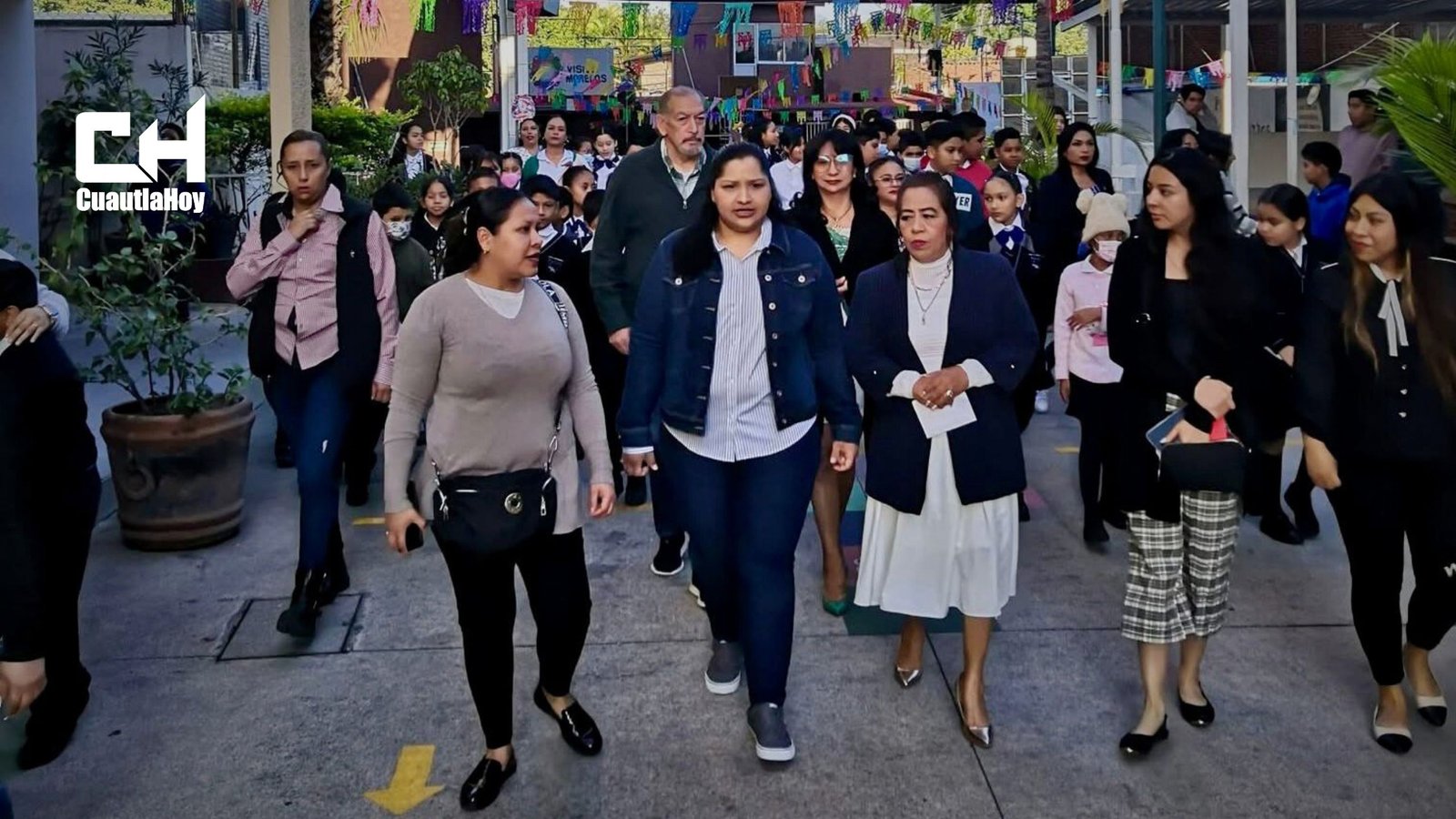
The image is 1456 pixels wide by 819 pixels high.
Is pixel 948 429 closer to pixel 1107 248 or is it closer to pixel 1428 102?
pixel 1428 102

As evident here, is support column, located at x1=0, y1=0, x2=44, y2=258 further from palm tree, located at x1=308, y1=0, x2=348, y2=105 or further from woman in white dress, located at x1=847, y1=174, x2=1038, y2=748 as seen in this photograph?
palm tree, located at x1=308, y1=0, x2=348, y2=105

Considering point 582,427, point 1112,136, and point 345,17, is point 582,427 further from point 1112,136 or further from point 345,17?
point 345,17

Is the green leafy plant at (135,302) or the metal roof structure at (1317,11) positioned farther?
the metal roof structure at (1317,11)

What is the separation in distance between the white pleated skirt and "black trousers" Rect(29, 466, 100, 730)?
2.37 meters

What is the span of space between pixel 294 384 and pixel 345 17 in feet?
63.0

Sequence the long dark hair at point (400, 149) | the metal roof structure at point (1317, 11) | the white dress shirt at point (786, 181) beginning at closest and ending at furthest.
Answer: the white dress shirt at point (786, 181) → the long dark hair at point (400, 149) → the metal roof structure at point (1317, 11)

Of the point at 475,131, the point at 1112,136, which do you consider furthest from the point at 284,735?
the point at 475,131

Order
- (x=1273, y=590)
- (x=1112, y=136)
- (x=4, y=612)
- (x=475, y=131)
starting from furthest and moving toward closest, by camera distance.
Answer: (x=475, y=131)
(x=1112, y=136)
(x=1273, y=590)
(x=4, y=612)

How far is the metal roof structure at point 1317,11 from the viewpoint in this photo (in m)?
17.1

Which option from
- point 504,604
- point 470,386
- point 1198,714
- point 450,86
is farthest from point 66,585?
point 450,86

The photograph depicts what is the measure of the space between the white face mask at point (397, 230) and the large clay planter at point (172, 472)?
4.16ft

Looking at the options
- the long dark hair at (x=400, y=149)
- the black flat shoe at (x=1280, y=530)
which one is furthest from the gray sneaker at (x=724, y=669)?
the long dark hair at (x=400, y=149)

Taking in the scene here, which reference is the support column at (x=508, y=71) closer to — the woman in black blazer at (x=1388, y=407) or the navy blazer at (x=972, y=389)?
the navy blazer at (x=972, y=389)

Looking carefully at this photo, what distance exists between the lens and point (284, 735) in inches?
168
